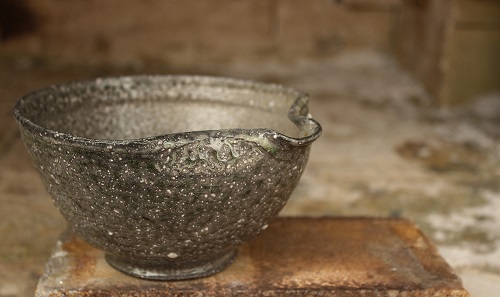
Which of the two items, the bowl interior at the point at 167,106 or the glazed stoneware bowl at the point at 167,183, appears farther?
the bowl interior at the point at 167,106

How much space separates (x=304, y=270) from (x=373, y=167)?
1.34m

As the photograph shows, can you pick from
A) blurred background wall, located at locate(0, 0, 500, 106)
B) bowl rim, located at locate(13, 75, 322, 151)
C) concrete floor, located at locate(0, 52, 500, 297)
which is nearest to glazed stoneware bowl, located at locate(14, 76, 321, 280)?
bowl rim, located at locate(13, 75, 322, 151)

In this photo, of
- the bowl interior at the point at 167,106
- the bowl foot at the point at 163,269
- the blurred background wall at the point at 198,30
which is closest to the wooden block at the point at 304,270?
the bowl foot at the point at 163,269

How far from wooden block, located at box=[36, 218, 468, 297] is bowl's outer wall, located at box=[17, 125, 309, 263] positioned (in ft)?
0.29

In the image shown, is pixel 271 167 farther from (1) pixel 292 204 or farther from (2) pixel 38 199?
(2) pixel 38 199

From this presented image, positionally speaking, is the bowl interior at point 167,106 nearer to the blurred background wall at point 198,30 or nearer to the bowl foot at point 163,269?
the bowl foot at point 163,269

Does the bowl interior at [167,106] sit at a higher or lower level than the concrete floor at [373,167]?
lower

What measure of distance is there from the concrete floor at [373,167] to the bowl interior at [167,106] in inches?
18.4

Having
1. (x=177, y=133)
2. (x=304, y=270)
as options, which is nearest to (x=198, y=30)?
(x=304, y=270)

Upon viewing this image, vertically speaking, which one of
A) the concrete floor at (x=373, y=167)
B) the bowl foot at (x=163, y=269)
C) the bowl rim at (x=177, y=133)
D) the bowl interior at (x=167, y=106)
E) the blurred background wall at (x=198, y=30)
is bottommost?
the bowl foot at (x=163, y=269)

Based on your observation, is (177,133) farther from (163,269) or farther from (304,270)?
(304,270)

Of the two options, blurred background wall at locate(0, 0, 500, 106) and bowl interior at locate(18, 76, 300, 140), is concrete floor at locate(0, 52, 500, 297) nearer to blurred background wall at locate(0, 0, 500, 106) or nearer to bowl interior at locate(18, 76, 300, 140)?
blurred background wall at locate(0, 0, 500, 106)

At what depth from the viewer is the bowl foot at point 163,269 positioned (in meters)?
1.37

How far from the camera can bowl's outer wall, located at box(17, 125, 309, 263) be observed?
117cm
